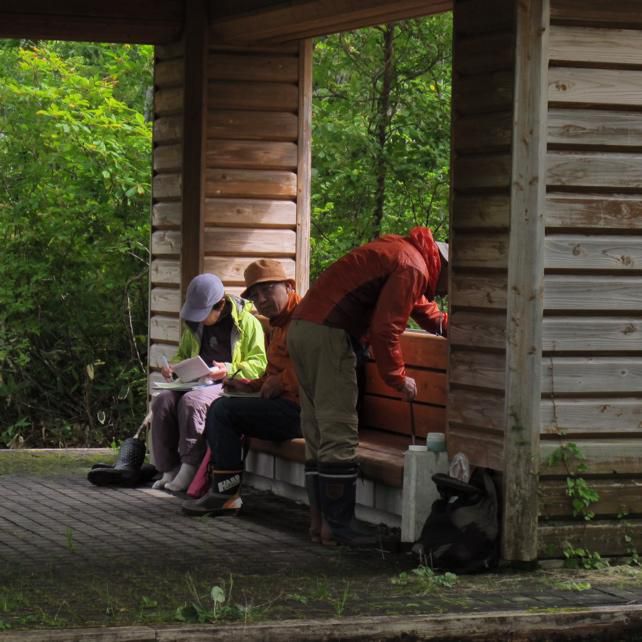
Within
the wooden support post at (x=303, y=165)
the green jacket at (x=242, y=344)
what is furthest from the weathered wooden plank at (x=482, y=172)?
the wooden support post at (x=303, y=165)

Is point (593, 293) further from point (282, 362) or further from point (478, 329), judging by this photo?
point (282, 362)

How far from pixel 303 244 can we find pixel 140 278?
4599 mm

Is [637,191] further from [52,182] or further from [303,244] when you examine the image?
[52,182]

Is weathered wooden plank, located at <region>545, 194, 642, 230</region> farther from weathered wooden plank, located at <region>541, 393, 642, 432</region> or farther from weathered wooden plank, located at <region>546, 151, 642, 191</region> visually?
weathered wooden plank, located at <region>541, 393, 642, 432</region>

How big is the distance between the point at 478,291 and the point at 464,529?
3.74ft

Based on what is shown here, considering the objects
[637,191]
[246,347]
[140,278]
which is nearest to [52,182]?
[140,278]

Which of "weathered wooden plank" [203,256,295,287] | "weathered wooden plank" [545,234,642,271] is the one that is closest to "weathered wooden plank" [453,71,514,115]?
"weathered wooden plank" [545,234,642,271]

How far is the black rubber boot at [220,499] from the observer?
9391 mm

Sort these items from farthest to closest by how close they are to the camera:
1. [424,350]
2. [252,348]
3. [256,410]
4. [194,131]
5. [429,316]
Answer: [194,131] < [252,348] < [256,410] < [424,350] < [429,316]

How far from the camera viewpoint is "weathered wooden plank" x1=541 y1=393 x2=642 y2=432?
776cm

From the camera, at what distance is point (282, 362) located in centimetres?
959

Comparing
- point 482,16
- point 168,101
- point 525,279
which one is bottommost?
point 525,279

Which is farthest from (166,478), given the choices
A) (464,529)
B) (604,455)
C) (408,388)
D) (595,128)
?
(595,128)

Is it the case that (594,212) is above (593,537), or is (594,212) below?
above
